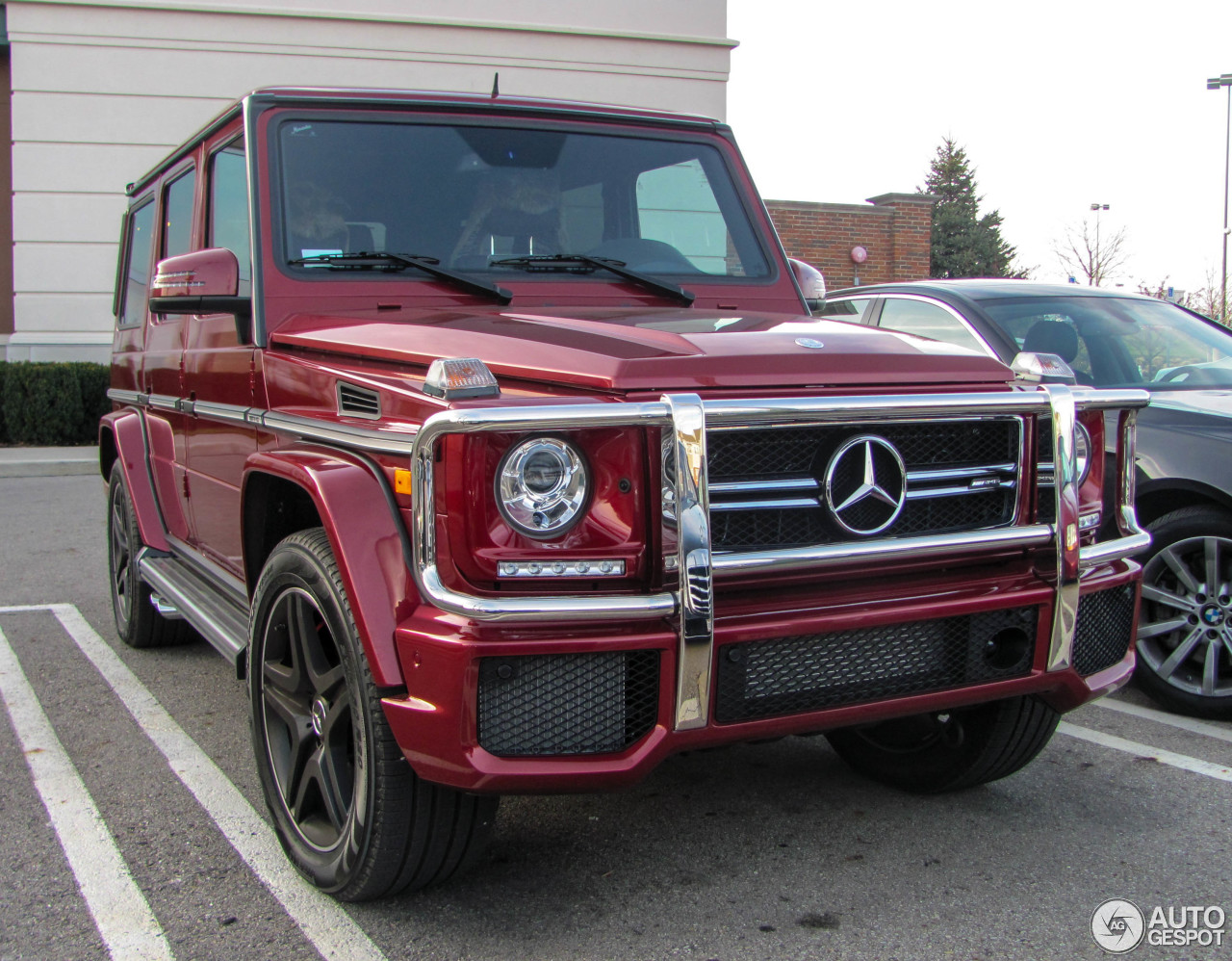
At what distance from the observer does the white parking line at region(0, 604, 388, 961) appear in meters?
2.60

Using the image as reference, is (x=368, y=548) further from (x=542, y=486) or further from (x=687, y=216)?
(x=687, y=216)

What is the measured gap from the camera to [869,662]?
2.46 meters

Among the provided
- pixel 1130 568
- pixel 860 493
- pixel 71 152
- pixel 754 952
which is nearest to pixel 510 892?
pixel 754 952

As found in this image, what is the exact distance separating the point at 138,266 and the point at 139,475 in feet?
3.89

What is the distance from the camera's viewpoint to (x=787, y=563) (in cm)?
235

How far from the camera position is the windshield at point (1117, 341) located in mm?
4930

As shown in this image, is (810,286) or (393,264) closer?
(393,264)

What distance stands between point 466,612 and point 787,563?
66 centimetres

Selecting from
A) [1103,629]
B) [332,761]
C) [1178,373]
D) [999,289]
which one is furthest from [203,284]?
[1178,373]

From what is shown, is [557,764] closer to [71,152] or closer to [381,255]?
[381,255]

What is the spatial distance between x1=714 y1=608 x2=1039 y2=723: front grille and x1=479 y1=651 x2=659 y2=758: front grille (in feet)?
0.57

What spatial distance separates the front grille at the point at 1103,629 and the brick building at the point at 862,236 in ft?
56.4

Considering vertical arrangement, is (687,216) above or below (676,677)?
above

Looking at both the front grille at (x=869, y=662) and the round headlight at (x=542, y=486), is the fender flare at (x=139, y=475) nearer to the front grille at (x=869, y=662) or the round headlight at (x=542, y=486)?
the round headlight at (x=542, y=486)
